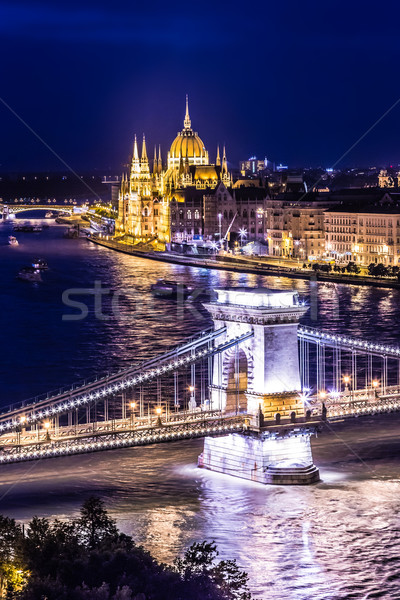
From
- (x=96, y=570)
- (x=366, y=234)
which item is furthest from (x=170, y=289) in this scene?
(x=96, y=570)

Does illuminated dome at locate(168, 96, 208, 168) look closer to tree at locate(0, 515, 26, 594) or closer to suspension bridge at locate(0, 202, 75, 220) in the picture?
suspension bridge at locate(0, 202, 75, 220)

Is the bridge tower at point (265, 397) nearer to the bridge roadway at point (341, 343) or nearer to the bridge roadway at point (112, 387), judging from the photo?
the bridge roadway at point (112, 387)

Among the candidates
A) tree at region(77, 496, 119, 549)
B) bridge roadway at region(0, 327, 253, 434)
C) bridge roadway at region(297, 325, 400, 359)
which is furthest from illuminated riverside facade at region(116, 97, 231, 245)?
tree at region(77, 496, 119, 549)

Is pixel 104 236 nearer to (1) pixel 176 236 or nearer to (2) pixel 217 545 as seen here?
(1) pixel 176 236

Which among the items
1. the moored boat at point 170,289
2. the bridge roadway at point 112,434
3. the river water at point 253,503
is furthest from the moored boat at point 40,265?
the bridge roadway at point 112,434

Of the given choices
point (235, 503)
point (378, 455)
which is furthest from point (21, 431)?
point (378, 455)

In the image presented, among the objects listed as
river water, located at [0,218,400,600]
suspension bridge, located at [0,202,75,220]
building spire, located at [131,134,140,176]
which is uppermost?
→ building spire, located at [131,134,140,176]
